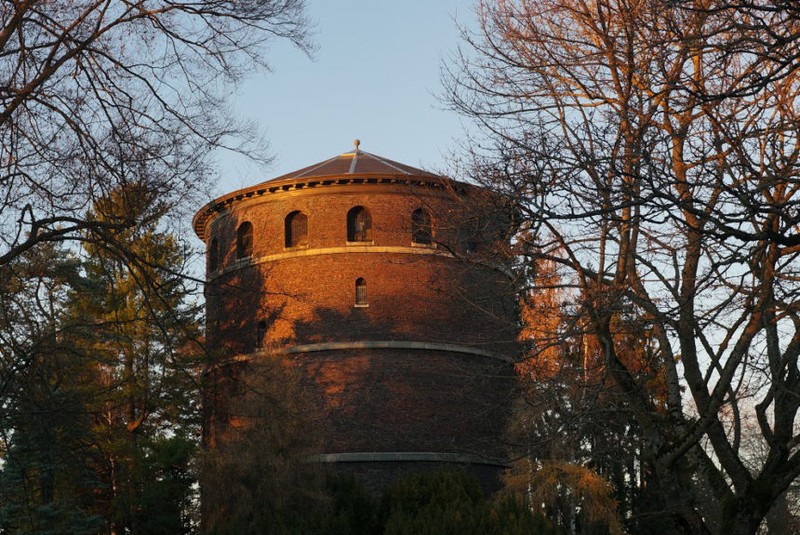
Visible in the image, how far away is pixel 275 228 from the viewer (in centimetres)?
3303

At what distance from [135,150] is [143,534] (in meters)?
24.0

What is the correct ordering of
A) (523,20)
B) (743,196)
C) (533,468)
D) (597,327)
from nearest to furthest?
1. (743,196)
2. (597,327)
3. (523,20)
4. (533,468)

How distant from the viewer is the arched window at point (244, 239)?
33719 millimetres

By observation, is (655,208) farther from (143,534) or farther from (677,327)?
(143,534)

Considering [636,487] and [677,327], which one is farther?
[636,487]

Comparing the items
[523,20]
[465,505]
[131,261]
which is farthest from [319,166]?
[131,261]

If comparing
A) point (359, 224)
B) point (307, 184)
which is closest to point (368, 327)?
point (359, 224)

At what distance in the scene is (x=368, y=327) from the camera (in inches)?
1246

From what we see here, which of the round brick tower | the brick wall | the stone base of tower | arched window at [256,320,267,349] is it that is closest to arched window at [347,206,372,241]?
the round brick tower

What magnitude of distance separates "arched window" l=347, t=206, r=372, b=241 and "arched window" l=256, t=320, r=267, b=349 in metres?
3.32

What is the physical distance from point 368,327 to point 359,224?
2.78 metres

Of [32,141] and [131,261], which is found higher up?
[32,141]

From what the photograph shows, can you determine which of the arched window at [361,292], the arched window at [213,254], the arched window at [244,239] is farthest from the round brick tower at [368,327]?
the arched window at [213,254]

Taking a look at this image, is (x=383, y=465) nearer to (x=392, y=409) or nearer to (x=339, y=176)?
(x=392, y=409)
